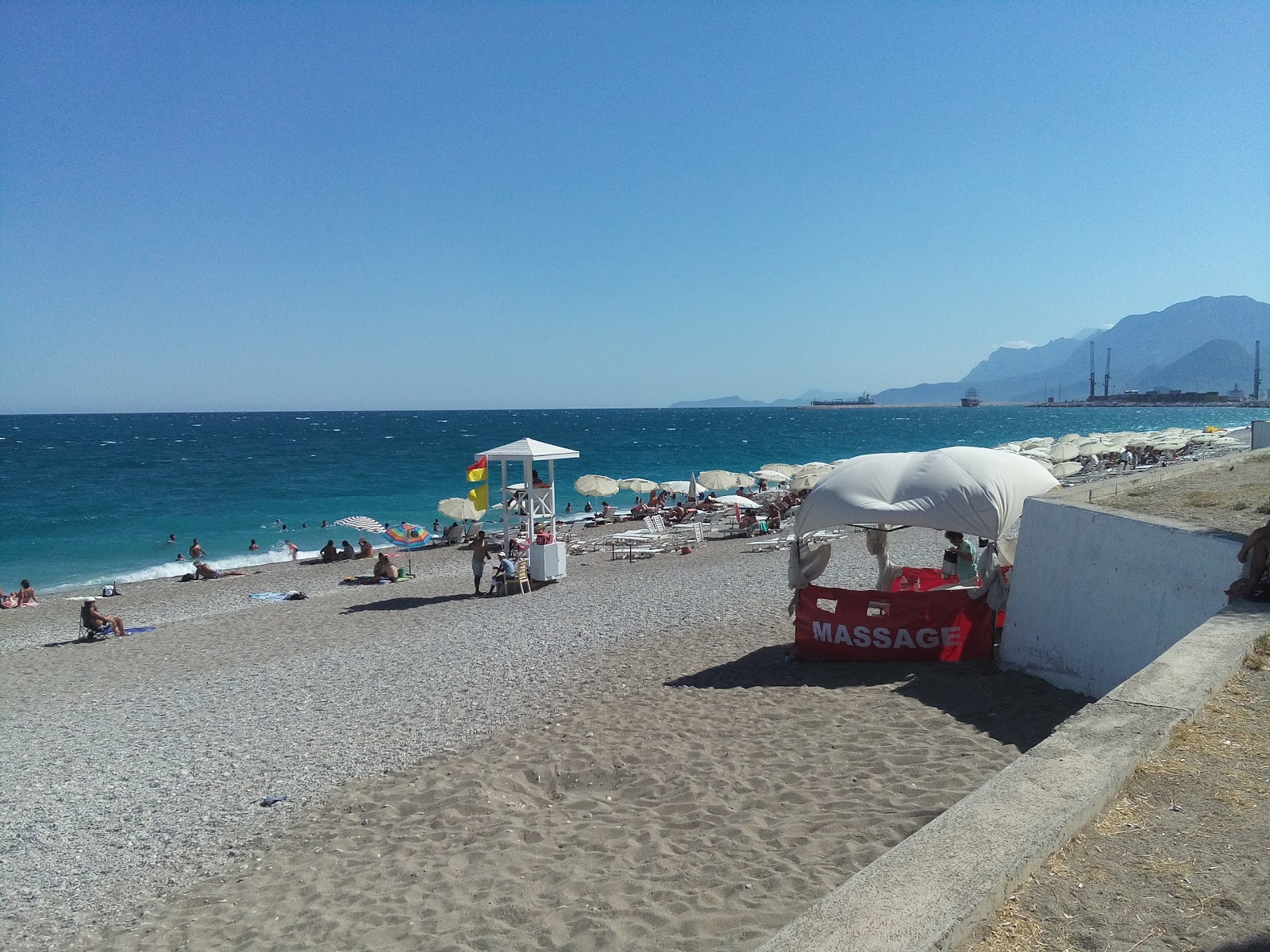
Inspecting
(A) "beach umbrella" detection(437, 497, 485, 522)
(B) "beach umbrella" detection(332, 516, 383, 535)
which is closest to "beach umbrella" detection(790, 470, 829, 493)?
(A) "beach umbrella" detection(437, 497, 485, 522)

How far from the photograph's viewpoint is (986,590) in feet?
26.2

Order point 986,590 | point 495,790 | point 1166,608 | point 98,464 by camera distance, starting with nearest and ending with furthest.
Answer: point 1166,608
point 495,790
point 986,590
point 98,464

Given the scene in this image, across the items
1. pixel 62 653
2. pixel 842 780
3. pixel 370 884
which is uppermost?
pixel 842 780

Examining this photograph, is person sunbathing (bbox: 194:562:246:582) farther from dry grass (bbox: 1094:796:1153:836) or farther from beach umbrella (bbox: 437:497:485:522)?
dry grass (bbox: 1094:796:1153:836)

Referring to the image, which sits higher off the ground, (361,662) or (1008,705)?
(1008,705)

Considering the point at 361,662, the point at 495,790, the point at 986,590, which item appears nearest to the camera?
the point at 495,790

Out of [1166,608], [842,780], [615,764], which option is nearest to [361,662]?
[615,764]

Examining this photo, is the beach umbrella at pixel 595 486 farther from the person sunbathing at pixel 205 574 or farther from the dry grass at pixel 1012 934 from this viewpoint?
the dry grass at pixel 1012 934

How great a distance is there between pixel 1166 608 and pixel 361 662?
9247mm

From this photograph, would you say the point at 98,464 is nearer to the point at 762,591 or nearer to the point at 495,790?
the point at 762,591

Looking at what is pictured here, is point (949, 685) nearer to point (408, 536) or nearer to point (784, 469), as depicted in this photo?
point (408, 536)

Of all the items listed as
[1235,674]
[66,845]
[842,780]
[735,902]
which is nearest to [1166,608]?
[1235,674]

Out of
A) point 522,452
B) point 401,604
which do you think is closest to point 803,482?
point 522,452

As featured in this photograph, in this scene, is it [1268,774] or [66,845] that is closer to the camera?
[1268,774]
